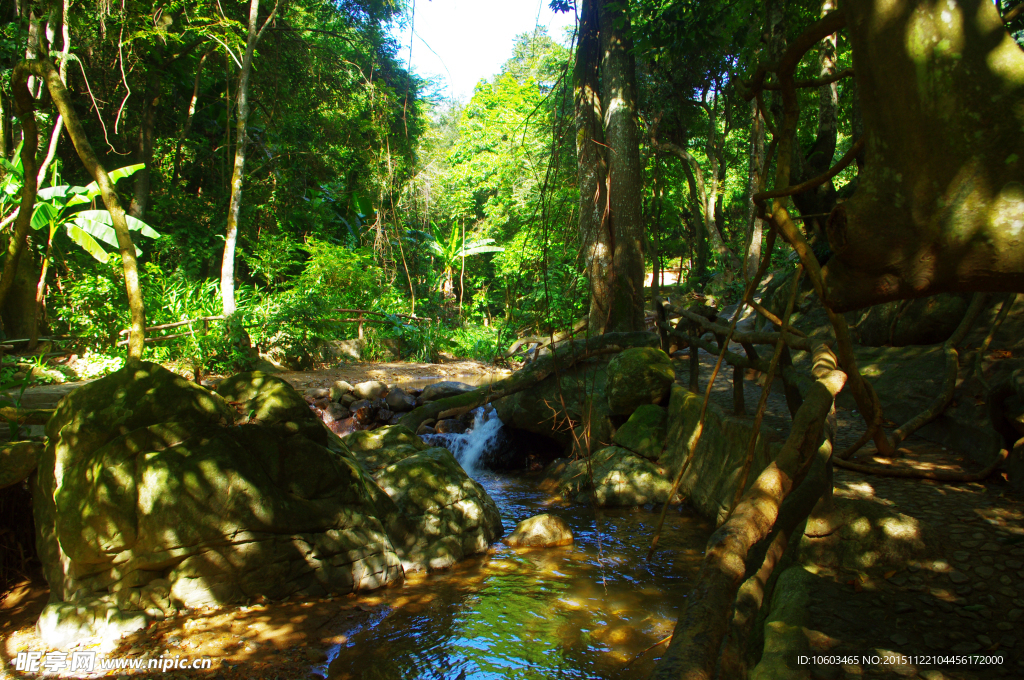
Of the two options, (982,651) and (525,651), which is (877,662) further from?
(525,651)

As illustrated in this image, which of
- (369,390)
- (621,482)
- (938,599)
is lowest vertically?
Answer: (621,482)

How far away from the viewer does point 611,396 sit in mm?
7824

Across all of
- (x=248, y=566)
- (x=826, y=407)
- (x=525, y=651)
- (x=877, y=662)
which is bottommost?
(x=525, y=651)

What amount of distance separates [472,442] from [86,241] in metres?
9.11

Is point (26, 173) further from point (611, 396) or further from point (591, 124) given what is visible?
point (611, 396)

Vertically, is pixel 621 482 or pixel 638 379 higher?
pixel 638 379

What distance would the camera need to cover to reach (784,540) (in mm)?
1833

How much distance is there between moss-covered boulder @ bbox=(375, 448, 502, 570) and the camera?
5.21 metres

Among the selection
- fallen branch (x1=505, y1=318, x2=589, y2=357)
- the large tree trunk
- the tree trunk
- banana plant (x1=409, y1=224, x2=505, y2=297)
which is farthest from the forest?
banana plant (x1=409, y1=224, x2=505, y2=297)

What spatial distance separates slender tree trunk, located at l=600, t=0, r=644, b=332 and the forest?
61 mm

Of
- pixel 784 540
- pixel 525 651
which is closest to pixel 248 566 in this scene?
pixel 525 651

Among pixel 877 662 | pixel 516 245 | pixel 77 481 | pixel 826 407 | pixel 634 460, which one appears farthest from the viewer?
pixel 516 245

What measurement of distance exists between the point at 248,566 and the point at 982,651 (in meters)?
4.26

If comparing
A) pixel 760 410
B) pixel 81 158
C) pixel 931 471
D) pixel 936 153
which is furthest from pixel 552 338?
pixel 931 471
